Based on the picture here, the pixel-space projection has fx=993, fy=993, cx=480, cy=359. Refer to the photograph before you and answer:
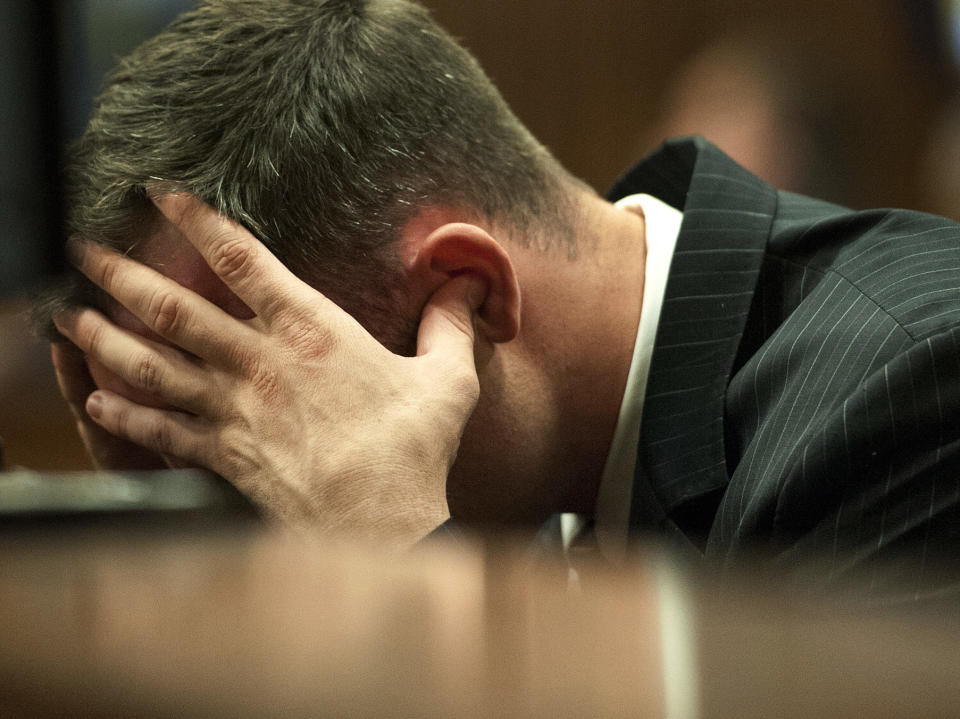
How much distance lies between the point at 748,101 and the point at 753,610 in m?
2.21

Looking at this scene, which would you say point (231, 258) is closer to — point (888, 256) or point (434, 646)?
point (888, 256)

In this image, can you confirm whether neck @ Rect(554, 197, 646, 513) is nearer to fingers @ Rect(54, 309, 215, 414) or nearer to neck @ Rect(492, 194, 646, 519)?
neck @ Rect(492, 194, 646, 519)

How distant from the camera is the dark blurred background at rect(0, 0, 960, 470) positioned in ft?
8.18

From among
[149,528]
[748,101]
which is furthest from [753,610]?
[748,101]

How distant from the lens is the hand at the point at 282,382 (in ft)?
2.73

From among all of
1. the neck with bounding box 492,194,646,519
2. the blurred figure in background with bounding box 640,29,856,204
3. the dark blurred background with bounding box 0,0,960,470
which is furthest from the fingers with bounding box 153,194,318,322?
the dark blurred background with bounding box 0,0,960,470

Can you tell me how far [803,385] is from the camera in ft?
2.82

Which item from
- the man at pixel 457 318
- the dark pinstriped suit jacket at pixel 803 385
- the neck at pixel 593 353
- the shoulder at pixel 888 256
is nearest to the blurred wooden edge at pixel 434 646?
the dark pinstriped suit jacket at pixel 803 385

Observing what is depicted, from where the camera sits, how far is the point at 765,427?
34.3 inches

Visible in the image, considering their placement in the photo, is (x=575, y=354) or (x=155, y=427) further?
(x=575, y=354)

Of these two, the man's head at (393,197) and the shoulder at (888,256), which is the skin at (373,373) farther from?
the shoulder at (888,256)

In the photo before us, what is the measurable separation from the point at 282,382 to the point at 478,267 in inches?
9.2

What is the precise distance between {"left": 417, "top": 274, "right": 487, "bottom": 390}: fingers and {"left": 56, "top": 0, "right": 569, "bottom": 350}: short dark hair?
0.11 ft

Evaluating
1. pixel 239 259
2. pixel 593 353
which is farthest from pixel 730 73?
pixel 239 259
